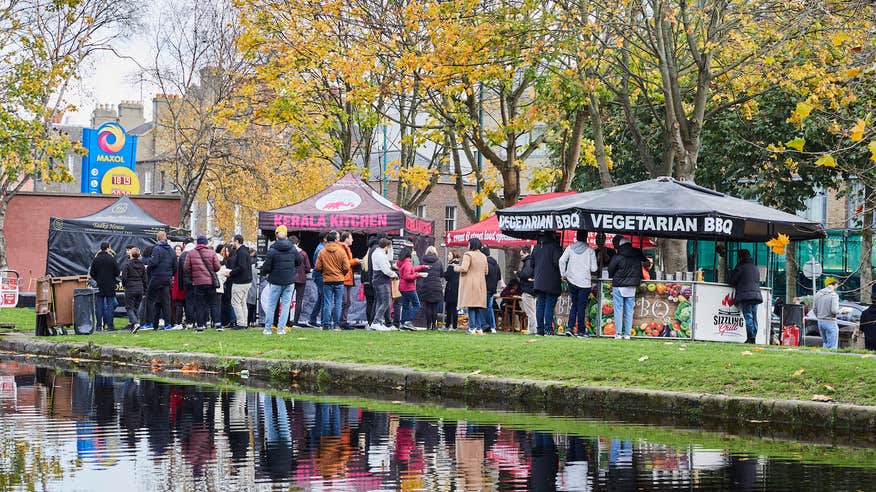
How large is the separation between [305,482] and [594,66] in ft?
62.8

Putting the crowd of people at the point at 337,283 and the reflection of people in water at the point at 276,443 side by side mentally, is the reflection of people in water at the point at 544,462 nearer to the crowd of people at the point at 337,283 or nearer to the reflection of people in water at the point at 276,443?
the reflection of people in water at the point at 276,443

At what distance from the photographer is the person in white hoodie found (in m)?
20.4

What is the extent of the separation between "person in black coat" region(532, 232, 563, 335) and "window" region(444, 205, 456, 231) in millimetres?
46765

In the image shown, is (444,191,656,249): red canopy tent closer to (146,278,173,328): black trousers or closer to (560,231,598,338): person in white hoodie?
(560,231,598,338): person in white hoodie

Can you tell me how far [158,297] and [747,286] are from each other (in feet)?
34.7

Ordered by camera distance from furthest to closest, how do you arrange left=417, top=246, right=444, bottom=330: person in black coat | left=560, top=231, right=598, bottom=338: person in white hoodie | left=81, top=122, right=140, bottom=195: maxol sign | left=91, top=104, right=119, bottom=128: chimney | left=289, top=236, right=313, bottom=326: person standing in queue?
1. left=91, top=104, right=119, bottom=128: chimney
2. left=81, top=122, right=140, bottom=195: maxol sign
3. left=417, top=246, right=444, bottom=330: person in black coat
4. left=289, top=236, right=313, bottom=326: person standing in queue
5. left=560, top=231, right=598, bottom=338: person in white hoodie

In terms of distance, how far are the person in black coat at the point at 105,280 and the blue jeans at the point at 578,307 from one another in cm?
844

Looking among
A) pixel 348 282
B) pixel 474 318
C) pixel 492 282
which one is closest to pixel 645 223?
pixel 474 318

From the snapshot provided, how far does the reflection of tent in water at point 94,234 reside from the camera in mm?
32500

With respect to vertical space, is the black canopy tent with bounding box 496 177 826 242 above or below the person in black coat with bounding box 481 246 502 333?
above

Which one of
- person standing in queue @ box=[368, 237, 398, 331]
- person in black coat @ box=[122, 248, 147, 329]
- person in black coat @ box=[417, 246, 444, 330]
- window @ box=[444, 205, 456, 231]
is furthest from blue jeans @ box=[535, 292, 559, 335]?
window @ box=[444, 205, 456, 231]

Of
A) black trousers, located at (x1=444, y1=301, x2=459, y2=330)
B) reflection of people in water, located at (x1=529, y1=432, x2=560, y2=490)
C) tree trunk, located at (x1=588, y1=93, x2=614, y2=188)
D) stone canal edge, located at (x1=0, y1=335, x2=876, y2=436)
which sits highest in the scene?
tree trunk, located at (x1=588, y1=93, x2=614, y2=188)

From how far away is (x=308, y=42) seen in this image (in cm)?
2875

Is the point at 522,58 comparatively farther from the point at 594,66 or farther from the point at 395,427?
the point at 395,427
